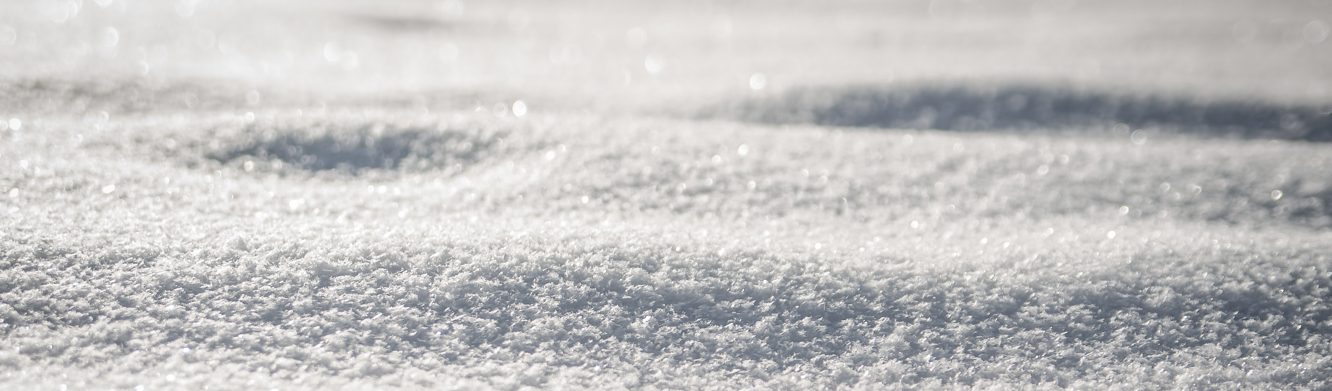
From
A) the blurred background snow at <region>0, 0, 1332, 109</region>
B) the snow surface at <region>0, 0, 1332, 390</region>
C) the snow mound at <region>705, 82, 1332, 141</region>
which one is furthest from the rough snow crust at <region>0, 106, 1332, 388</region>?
the blurred background snow at <region>0, 0, 1332, 109</region>

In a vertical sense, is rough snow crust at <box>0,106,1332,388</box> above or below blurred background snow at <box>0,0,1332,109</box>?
below

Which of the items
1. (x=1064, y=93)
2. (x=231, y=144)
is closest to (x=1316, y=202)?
(x=1064, y=93)

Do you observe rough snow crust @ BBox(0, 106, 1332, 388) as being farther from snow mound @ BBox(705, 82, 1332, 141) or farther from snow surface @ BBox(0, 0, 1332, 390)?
snow mound @ BBox(705, 82, 1332, 141)

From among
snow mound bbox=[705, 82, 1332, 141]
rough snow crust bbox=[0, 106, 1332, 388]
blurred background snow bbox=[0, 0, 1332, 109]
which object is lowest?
rough snow crust bbox=[0, 106, 1332, 388]

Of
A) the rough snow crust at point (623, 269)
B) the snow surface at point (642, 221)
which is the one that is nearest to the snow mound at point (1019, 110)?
the snow surface at point (642, 221)

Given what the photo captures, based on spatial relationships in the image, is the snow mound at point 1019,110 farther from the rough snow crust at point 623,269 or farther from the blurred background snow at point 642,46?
the rough snow crust at point 623,269

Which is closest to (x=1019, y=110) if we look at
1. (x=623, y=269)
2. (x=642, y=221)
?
(x=642, y=221)

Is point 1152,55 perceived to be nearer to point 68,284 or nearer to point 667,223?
point 667,223

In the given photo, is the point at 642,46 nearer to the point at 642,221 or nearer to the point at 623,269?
the point at 642,221
